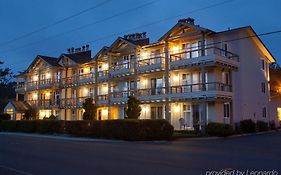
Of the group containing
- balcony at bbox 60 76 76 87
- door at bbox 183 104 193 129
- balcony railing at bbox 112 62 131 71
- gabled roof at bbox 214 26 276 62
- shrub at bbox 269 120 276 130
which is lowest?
shrub at bbox 269 120 276 130

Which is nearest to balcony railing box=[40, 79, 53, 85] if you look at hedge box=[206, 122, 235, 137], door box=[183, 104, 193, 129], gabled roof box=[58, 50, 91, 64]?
gabled roof box=[58, 50, 91, 64]

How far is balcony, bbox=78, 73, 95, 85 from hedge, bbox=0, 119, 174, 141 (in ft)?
37.2

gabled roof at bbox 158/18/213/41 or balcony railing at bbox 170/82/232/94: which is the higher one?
gabled roof at bbox 158/18/213/41

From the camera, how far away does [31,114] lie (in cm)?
5481

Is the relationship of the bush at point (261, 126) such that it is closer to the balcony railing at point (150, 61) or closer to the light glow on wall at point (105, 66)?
the balcony railing at point (150, 61)

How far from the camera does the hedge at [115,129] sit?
26991 millimetres

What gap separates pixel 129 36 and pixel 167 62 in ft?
33.7

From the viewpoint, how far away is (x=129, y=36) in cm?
4472

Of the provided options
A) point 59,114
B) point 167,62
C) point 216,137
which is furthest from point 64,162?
point 59,114

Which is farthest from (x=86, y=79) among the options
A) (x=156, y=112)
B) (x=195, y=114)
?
(x=195, y=114)

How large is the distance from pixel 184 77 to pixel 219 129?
819cm

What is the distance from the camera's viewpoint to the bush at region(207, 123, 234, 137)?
29844mm

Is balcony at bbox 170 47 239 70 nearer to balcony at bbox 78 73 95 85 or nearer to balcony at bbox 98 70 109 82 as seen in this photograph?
balcony at bbox 98 70 109 82

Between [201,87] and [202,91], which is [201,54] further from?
[202,91]
